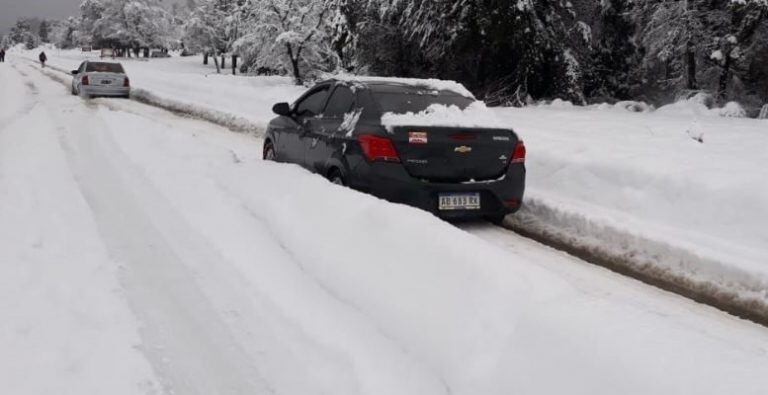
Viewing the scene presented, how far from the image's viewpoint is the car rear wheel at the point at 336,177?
21.3 feet

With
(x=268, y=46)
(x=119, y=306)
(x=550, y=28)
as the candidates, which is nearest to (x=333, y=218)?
(x=119, y=306)

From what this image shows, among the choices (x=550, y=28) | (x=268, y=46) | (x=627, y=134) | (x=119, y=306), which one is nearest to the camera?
(x=119, y=306)

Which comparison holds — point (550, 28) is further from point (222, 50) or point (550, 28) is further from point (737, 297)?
point (222, 50)

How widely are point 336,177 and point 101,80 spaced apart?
19204mm

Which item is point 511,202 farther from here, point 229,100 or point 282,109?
point 229,100

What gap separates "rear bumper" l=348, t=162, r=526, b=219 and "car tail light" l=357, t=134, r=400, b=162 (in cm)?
5

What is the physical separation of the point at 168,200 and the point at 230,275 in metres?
2.48

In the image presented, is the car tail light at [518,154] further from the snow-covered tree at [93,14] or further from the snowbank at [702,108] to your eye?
the snow-covered tree at [93,14]

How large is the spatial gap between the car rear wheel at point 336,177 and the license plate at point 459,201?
1.12 meters

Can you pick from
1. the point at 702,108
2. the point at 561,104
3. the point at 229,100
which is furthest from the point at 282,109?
the point at 229,100

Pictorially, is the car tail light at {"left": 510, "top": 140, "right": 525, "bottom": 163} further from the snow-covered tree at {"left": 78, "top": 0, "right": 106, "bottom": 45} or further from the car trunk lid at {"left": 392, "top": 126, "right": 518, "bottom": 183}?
the snow-covered tree at {"left": 78, "top": 0, "right": 106, "bottom": 45}

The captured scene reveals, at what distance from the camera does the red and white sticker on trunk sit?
233 inches

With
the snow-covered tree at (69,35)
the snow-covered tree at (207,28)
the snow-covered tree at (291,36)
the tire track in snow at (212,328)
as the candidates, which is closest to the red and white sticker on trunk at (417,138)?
the tire track in snow at (212,328)

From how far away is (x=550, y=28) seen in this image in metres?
18.6
